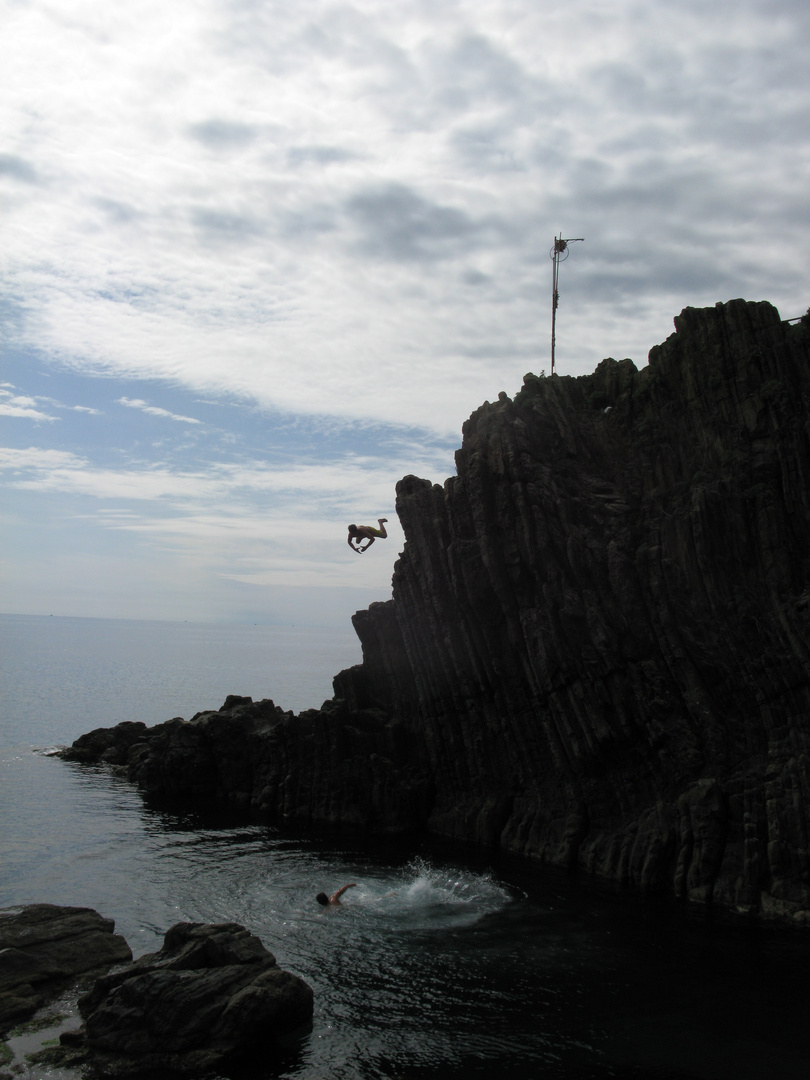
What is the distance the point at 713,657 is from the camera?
118ft

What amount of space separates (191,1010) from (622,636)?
24.1 metres

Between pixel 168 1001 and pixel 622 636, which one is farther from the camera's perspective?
pixel 622 636

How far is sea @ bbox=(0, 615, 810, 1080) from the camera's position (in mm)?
21781

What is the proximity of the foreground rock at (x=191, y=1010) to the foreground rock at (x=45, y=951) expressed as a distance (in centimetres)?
222

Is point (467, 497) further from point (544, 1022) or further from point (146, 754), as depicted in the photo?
point (146, 754)

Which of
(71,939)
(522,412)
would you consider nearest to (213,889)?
(71,939)

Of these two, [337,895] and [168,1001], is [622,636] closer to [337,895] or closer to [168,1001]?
[337,895]

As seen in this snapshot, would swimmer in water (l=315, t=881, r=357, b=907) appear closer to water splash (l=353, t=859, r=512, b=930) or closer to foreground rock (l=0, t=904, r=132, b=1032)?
water splash (l=353, t=859, r=512, b=930)

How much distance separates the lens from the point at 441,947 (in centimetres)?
2889

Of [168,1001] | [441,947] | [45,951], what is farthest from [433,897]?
[45,951]

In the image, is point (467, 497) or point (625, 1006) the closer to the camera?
point (625, 1006)

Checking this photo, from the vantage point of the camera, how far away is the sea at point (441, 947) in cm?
2178

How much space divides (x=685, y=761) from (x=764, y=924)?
279 inches

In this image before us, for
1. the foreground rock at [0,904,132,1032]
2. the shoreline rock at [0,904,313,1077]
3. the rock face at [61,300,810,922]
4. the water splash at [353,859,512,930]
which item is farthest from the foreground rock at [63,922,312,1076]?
the rock face at [61,300,810,922]
